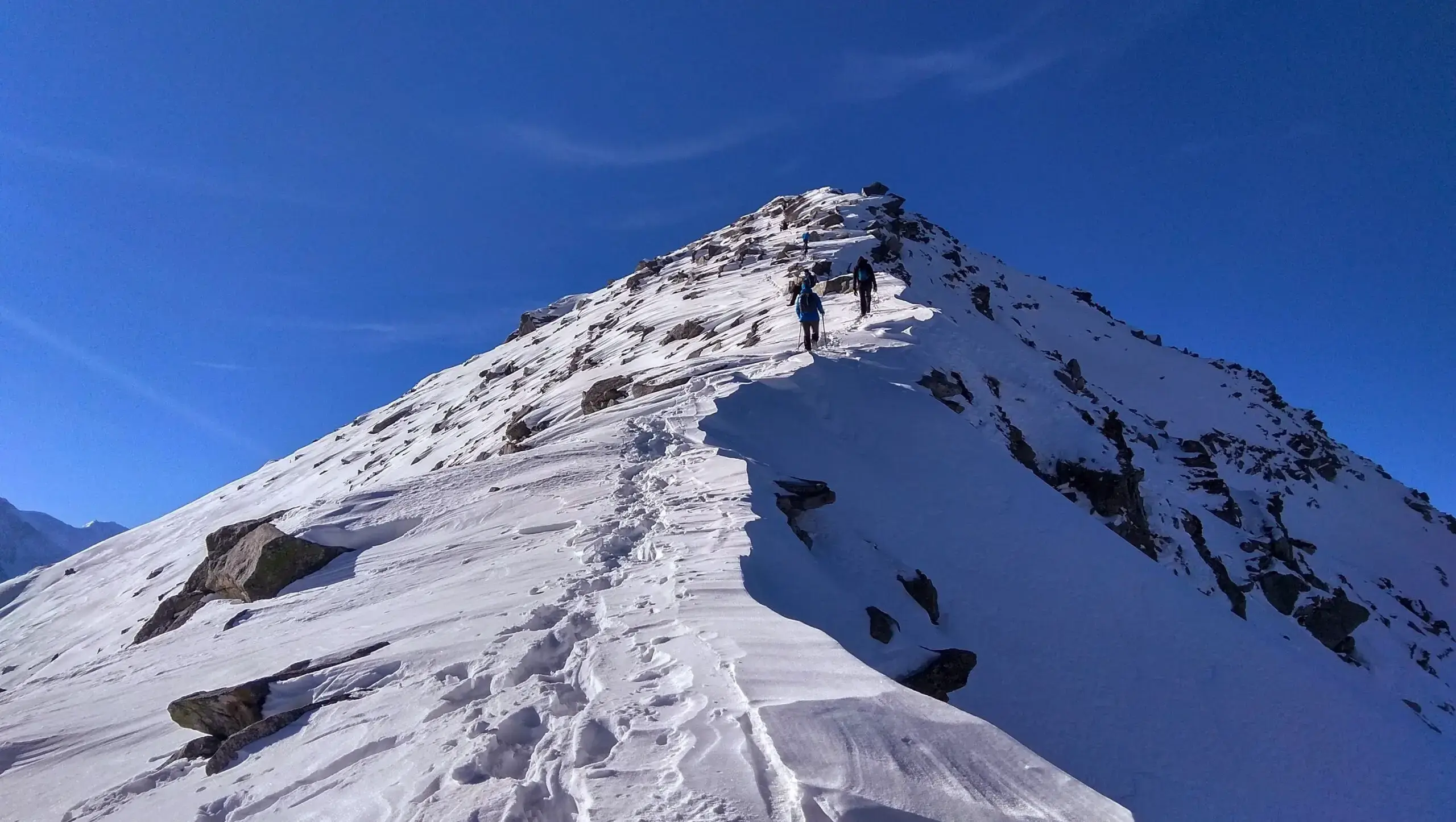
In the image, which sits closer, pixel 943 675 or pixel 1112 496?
pixel 943 675

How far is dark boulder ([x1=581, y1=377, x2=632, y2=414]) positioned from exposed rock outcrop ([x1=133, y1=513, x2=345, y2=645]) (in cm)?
699

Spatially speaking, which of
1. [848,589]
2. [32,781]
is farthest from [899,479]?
[32,781]

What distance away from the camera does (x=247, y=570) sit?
23.4 ft

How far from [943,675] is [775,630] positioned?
9.34ft

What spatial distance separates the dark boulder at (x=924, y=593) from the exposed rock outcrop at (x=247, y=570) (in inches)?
249

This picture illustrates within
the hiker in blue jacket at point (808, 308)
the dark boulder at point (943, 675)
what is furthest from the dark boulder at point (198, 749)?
the hiker in blue jacket at point (808, 308)

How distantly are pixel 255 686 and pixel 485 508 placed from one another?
360cm

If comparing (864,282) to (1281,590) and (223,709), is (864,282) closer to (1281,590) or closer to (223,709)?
(1281,590)

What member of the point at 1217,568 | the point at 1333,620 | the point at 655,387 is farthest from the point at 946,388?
the point at 1333,620

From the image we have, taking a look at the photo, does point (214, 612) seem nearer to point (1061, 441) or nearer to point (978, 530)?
point (978, 530)

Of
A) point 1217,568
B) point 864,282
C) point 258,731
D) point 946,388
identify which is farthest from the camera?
point 864,282

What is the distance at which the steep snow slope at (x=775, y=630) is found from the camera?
10.6 feet

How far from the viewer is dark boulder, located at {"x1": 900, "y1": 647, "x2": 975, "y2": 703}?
6.27 metres

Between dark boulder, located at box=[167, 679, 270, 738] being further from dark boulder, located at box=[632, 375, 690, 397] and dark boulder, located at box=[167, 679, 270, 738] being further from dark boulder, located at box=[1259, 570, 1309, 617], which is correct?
dark boulder, located at box=[1259, 570, 1309, 617]
